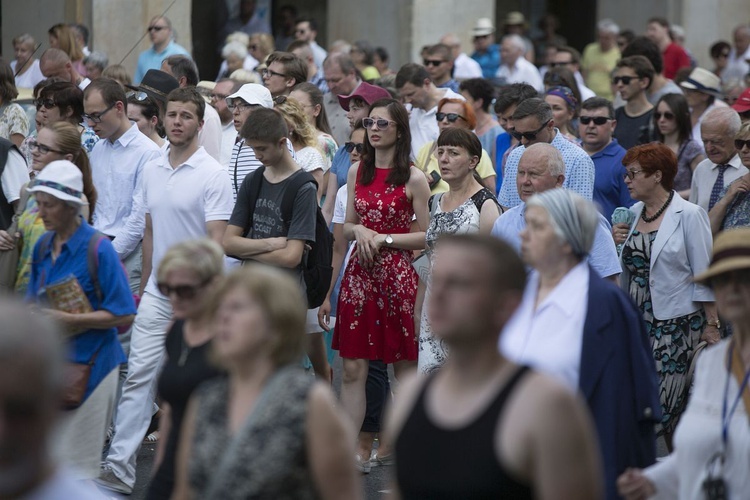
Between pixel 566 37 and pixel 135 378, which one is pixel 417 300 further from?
pixel 566 37

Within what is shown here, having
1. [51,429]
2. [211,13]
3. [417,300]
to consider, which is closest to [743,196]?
[417,300]

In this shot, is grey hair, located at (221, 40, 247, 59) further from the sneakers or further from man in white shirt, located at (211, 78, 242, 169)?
the sneakers

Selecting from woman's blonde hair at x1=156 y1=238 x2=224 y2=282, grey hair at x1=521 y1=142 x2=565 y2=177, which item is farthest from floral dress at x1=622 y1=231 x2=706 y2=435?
woman's blonde hair at x1=156 y1=238 x2=224 y2=282

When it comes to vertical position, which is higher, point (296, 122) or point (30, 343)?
point (296, 122)

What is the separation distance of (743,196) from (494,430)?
5.35 meters

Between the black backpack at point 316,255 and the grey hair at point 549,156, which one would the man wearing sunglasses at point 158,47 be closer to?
the black backpack at point 316,255

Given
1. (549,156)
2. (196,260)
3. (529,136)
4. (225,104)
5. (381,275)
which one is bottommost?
(381,275)

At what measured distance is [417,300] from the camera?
7.90m

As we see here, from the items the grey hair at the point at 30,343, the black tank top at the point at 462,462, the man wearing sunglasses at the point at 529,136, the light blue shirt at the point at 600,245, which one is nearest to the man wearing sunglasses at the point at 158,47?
the man wearing sunglasses at the point at 529,136

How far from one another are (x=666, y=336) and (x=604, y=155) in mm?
2254

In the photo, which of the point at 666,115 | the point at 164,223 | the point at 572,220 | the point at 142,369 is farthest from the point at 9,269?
the point at 666,115

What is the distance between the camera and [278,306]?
3926 mm

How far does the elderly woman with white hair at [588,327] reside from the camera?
4.93 meters

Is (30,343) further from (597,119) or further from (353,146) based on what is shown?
(597,119)
